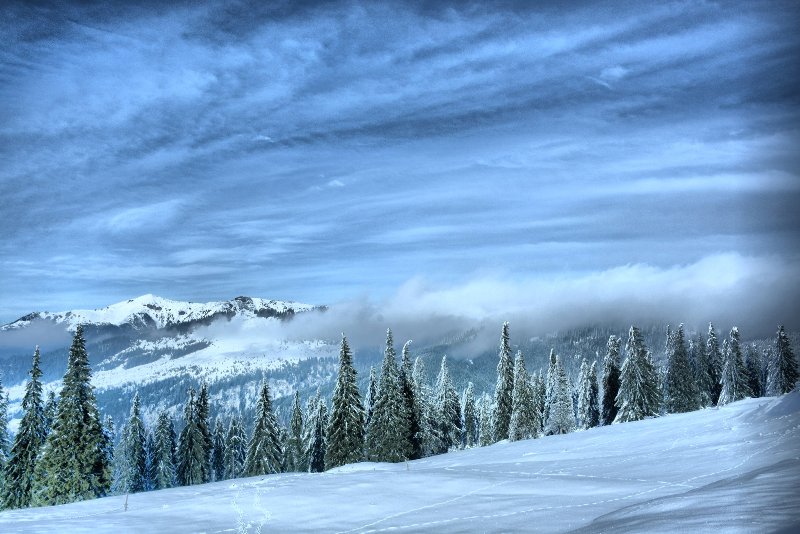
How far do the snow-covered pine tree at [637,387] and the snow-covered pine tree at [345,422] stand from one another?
3219cm

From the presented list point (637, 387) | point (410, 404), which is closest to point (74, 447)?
point (410, 404)

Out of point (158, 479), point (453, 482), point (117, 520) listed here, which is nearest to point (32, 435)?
point (158, 479)

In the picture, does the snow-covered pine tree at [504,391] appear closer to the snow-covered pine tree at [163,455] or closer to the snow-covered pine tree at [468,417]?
the snow-covered pine tree at [468,417]

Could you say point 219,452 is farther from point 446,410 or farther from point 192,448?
point 446,410

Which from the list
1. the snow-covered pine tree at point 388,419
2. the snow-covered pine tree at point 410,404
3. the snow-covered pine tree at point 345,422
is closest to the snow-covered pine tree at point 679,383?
the snow-covered pine tree at point 410,404

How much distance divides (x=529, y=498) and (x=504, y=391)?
5442cm

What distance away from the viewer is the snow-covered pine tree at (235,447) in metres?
91.1

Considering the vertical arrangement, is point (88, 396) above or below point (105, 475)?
above

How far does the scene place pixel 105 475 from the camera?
46719 mm

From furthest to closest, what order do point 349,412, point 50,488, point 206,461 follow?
point 206,461, point 349,412, point 50,488

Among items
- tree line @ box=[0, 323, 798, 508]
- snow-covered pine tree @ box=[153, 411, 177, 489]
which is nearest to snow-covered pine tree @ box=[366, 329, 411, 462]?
tree line @ box=[0, 323, 798, 508]

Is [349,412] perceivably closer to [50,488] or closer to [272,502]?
[50,488]

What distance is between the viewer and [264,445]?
65812 mm

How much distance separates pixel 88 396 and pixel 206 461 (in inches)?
1077
